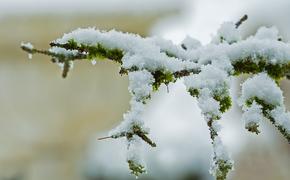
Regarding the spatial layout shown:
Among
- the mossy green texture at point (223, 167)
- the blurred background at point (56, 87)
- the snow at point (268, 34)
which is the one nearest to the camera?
the mossy green texture at point (223, 167)

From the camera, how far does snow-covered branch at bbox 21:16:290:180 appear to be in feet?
2.07

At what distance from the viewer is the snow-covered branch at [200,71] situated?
631mm

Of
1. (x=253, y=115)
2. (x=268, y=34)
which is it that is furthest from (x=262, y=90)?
(x=268, y=34)

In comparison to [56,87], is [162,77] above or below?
below

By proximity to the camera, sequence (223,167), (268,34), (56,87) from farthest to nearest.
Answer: (56,87) < (268,34) < (223,167)

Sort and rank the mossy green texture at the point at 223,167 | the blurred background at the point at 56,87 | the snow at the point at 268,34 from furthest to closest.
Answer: the blurred background at the point at 56,87 → the snow at the point at 268,34 → the mossy green texture at the point at 223,167

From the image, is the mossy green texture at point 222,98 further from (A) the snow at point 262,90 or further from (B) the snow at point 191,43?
(B) the snow at point 191,43

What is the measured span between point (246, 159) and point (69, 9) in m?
4.19

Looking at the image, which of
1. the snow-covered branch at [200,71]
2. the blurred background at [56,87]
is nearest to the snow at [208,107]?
the snow-covered branch at [200,71]

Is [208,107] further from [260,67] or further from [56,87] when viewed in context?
[56,87]

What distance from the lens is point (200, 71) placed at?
0.67m

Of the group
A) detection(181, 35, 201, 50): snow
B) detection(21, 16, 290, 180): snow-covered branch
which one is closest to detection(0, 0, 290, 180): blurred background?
detection(181, 35, 201, 50): snow

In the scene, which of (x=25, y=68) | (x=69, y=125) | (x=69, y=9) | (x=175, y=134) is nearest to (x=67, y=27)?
(x=69, y=9)

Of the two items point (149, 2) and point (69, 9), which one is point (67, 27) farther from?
point (149, 2)
